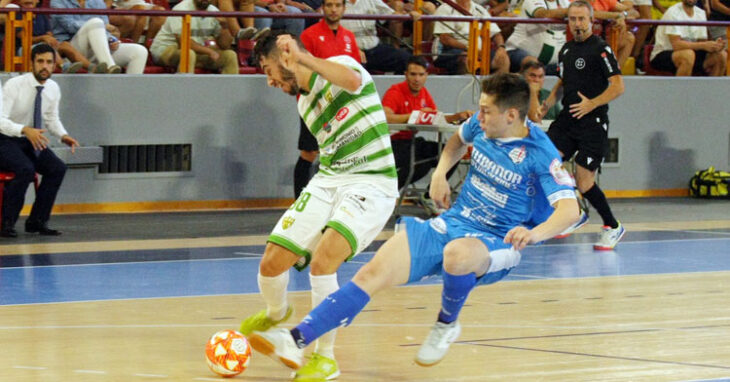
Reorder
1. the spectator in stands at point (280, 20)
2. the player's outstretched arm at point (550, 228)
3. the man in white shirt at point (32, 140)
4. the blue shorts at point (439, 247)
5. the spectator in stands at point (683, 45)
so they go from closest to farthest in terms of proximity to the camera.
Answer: the player's outstretched arm at point (550, 228), the blue shorts at point (439, 247), the man in white shirt at point (32, 140), the spectator in stands at point (280, 20), the spectator in stands at point (683, 45)

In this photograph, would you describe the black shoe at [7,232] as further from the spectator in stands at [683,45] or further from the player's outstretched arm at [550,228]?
the spectator in stands at [683,45]

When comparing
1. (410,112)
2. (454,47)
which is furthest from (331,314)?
(454,47)

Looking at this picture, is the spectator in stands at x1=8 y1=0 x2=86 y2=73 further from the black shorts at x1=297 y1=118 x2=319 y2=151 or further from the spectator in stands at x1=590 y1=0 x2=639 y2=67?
the spectator in stands at x1=590 y1=0 x2=639 y2=67

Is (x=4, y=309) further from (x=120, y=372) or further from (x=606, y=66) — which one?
(x=606, y=66)

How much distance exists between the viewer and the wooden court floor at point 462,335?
616 cm

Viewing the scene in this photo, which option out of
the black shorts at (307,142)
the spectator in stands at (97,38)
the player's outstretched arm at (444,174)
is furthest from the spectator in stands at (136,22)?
the player's outstretched arm at (444,174)

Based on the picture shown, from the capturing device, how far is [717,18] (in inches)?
723

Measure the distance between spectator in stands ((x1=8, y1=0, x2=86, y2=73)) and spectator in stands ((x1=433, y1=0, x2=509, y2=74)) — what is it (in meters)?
4.35

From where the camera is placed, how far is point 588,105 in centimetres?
1165

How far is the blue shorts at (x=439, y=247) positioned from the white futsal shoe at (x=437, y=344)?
26 cm

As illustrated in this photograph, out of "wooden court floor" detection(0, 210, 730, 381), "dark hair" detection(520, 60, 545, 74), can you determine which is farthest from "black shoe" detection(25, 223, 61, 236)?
"dark hair" detection(520, 60, 545, 74)

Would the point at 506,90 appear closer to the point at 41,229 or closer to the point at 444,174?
the point at 444,174

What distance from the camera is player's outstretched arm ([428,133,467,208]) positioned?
6.18 metres

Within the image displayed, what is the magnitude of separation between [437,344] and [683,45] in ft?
39.5
